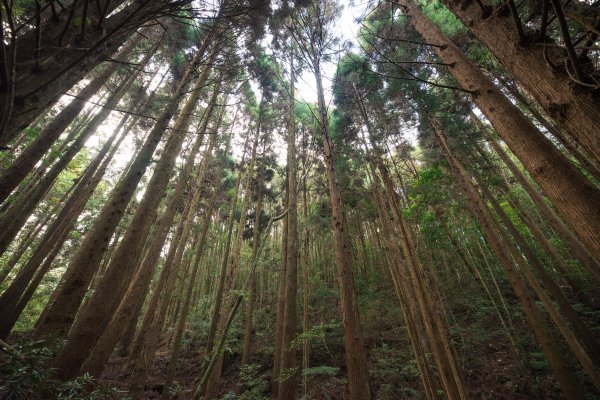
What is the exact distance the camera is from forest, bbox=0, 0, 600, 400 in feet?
5.55

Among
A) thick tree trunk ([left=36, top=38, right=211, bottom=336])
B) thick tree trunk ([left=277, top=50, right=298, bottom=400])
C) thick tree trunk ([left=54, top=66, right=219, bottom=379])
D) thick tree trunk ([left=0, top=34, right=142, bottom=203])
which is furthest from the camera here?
thick tree trunk ([left=277, top=50, right=298, bottom=400])

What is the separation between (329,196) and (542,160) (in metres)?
6.54

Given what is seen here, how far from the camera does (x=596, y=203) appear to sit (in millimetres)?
1396

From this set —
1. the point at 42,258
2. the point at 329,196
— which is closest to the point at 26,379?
the point at 42,258

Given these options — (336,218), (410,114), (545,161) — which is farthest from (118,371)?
(410,114)

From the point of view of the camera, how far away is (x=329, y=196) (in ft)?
26.9

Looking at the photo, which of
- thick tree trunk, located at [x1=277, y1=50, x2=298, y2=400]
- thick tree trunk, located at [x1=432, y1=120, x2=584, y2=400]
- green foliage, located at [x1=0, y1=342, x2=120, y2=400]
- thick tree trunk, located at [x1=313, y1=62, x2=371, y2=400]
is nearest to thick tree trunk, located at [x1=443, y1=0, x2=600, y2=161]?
thick tree trunk, located at [x1=313, y1=62, x2=371, y2=400]

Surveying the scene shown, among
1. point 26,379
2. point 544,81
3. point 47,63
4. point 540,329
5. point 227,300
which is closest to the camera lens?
point 47,63

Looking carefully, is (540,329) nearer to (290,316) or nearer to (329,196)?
(290,316)

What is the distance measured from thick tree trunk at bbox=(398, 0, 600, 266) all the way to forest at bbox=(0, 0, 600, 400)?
0.01m

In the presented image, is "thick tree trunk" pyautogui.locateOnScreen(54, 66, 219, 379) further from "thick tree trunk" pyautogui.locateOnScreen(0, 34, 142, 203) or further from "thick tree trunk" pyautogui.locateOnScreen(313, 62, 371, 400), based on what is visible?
"thick tree trunk" pyautogui.locateOnScreen(313, 62, 371, 400)

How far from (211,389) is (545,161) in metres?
7.62

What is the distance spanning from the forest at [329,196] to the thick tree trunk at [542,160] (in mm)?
14

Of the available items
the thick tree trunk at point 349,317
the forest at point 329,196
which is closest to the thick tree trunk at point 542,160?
the forest at point 329,196
